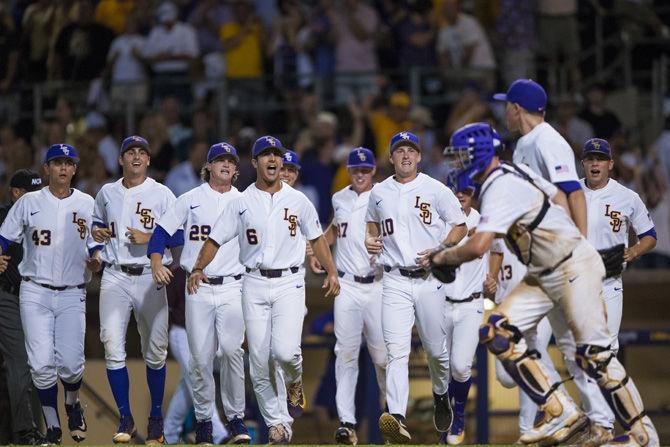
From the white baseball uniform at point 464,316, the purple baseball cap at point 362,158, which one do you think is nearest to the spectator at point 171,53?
the purple baseball cap at point 362,158

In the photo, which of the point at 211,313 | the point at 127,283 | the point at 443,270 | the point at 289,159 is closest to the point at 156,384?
the point at 211,313

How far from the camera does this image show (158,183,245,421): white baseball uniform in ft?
34.9

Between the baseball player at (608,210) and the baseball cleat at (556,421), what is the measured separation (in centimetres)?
252

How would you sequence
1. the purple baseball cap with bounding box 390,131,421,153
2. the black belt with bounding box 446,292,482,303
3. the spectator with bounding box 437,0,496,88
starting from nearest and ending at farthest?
the purple baseball cap with bounding box 390,131,421,153 → the black belt with bounding box 446,292,482,303 → the spectator with bounding box 437,0,496,88

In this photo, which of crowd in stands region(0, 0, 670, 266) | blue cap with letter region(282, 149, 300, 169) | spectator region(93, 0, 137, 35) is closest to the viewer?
blue cap with letter region(282, 149, 300, 169)

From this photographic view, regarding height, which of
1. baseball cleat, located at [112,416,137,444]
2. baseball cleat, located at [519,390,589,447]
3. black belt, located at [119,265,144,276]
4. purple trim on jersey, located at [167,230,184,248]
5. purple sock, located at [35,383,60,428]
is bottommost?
baseball cleat, located at [112,416,137,444]

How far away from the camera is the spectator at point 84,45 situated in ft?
56.7

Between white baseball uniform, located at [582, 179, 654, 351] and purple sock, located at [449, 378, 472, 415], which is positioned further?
purple sock, located at [449, 378, 472, 415]

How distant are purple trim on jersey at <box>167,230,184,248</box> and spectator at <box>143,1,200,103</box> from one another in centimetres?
610

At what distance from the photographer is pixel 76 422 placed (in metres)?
10.8

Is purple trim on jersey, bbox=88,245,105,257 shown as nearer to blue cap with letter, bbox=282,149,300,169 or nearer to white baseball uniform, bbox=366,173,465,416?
blue cap with letter, bbox=282,149,300,169

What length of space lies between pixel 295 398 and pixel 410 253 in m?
1.52

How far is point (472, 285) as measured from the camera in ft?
37.4

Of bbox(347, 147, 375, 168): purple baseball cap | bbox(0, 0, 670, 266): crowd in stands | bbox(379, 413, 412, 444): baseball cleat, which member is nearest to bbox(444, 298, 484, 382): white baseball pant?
bbox(379, 413, 412, 444): baseball cleat
